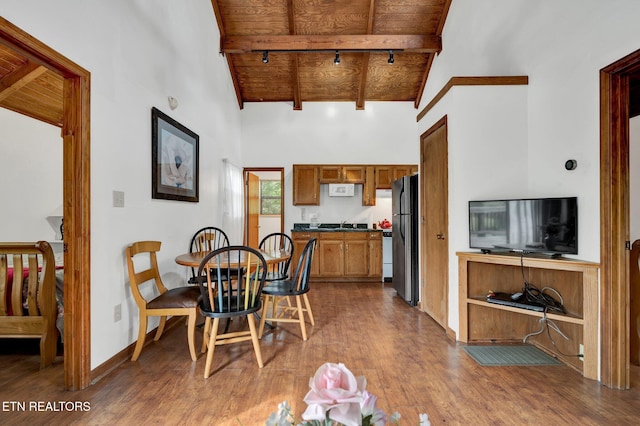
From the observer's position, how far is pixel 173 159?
10.6 feet

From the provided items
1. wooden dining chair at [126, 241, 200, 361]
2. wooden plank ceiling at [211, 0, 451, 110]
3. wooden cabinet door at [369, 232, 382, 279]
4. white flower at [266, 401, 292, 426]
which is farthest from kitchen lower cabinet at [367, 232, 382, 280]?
white flower at [266, 401, 292, 426]

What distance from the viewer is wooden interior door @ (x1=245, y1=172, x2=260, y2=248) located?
240 inches

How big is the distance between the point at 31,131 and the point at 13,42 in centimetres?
315

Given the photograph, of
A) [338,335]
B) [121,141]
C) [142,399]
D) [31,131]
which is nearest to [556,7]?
[338,335]

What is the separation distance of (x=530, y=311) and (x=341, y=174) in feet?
12.6

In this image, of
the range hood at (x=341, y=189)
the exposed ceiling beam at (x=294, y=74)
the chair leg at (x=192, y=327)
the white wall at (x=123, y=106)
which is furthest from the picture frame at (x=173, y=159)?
the range hood at (x=341, y=189)

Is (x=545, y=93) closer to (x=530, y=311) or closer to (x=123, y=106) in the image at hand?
(x=530, y=311)

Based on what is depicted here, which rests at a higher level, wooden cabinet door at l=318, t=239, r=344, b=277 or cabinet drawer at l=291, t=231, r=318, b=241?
cabinet drawer at l=291, t=231, r=318, b=241

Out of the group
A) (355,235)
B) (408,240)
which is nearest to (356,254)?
(355,235)

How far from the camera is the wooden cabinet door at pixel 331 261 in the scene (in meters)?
5.28

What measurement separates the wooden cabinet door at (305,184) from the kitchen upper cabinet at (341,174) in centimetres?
15

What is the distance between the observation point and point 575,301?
2.34m

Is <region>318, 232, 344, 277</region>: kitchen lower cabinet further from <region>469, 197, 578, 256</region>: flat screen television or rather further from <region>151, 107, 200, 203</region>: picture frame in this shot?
<region>469, 197, 578, 256</region>: flat screen television

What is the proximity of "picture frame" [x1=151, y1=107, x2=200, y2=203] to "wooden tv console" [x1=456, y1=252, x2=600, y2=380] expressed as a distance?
289cm
